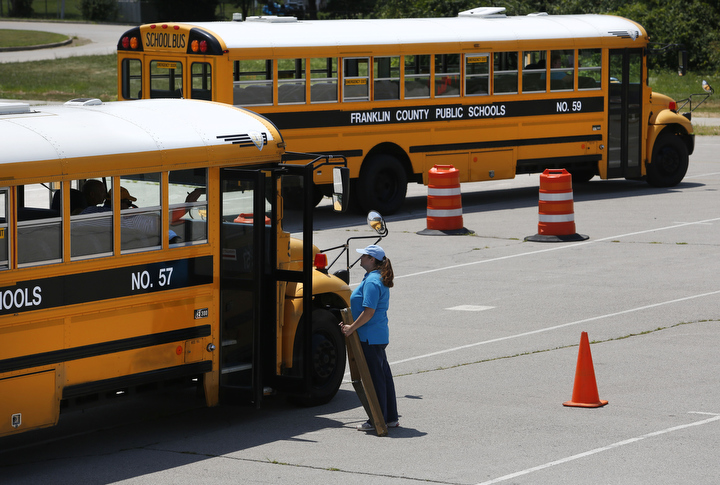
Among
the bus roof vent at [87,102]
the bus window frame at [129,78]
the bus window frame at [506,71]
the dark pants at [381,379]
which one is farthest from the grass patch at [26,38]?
the dark pants at [381,379]

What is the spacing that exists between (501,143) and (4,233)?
43.6 ft

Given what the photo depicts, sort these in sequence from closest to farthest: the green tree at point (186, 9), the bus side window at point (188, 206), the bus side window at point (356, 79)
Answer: the bus side window at point (188, 206)
the bus side window at point (356, 79)
the green tree at point (186, 9)

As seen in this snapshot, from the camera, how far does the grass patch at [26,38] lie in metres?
54.6

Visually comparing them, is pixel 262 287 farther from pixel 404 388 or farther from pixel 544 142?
pixel 544 142

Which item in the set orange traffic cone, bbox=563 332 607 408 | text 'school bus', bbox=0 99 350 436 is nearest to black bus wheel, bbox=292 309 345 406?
text 'school bus', bbox=0 99 350 436

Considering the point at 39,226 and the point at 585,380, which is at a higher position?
the point at 39,226

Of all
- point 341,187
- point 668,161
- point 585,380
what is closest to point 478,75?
point 668,161

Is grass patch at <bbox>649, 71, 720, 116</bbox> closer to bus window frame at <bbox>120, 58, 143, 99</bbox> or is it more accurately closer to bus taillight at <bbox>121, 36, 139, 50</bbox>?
bus window frame at <bbox>120, 58, 143, 99</bbox>

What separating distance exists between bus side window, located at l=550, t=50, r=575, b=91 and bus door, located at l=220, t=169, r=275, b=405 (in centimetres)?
1254

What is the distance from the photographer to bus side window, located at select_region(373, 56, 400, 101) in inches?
717

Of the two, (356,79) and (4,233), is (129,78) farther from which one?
(4,233)

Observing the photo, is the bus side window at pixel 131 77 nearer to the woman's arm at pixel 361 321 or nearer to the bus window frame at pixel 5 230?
the woman's arm at pixel 361 321

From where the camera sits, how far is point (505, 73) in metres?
19.5

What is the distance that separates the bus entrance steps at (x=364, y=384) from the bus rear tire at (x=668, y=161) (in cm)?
1420
